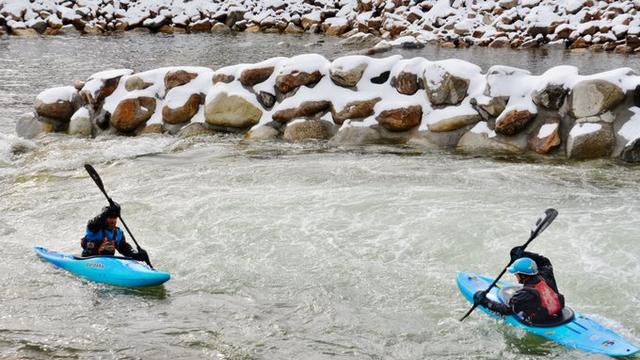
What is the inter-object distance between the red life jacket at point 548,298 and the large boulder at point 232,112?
22.0 ft

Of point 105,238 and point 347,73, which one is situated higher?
point 347,73

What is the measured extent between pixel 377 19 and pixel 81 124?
48.7ft

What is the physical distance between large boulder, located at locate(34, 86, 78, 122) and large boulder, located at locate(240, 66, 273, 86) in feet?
10.1

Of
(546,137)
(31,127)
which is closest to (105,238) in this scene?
(546,137)

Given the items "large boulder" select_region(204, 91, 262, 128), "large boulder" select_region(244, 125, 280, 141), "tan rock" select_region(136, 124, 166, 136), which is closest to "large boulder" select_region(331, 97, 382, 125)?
"large boulder" select_region(244, 125, 280, 141)

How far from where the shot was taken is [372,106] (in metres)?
10.7

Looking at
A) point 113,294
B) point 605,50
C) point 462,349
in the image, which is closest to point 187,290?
point 113,294

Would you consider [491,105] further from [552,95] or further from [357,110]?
[357,110]

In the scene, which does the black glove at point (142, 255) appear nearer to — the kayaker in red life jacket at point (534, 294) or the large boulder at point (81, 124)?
the kayaker in red life jacket at point (534, 294)

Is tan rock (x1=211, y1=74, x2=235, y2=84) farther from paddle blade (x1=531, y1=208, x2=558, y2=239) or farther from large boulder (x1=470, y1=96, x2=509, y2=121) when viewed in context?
paddle blade (x1=531, y1=208, x2=558, y2=239)

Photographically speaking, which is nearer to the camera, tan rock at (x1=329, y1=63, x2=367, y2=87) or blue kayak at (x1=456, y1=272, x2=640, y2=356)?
blue kayak at (x1=456, y1=272, x2=640, y2=356)

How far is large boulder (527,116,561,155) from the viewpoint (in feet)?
31.3

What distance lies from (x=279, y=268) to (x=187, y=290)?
87cm

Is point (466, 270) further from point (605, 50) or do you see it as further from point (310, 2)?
point (310, 2)
